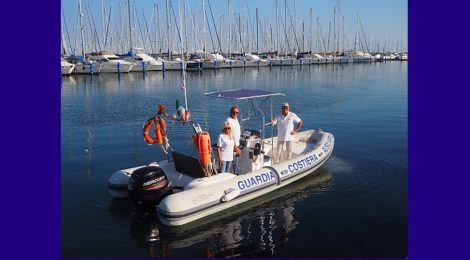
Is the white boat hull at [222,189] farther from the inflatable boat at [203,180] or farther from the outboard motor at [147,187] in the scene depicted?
the outboard motor at [147,187]

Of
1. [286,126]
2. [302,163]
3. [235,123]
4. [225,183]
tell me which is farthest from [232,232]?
[286,126]

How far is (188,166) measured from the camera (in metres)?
9.02

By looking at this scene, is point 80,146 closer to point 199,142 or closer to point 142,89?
point 199,142

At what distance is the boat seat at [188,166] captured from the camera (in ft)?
28.7

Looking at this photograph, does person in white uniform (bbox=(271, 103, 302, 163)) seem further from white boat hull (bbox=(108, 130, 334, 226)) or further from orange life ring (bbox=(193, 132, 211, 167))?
orange life ring (bbox=(193, 132, 211, 167))

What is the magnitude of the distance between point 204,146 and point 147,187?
1429 mm

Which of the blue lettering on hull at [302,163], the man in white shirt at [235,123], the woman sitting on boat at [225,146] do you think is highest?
the man in white shirt at [235,123]

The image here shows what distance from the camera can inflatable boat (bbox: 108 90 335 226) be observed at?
7754mm

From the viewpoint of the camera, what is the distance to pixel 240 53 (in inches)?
3017

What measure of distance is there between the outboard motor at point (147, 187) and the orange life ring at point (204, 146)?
2.95 ft

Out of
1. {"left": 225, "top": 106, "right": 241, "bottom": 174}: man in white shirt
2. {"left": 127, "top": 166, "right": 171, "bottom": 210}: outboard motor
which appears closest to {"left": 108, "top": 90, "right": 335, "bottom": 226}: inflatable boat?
{"left": 127, "top": 166, "right": 171, "bottom": 210}: outboard motor

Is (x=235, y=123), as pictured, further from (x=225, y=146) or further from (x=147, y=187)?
(x=147, y=187)

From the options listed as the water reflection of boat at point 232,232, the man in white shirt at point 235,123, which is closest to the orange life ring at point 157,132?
the man in white shirt at point 235,123

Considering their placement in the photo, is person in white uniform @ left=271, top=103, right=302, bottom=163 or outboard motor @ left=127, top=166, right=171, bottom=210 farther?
person in white uniform @ left=271, top=103, right=302, bottom=163
